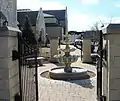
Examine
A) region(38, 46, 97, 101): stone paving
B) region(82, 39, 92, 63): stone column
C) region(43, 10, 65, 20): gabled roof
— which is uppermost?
region(43, 10, 65, 20): gabled roof

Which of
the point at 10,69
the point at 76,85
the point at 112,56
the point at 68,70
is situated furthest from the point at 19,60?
the point at 68,70

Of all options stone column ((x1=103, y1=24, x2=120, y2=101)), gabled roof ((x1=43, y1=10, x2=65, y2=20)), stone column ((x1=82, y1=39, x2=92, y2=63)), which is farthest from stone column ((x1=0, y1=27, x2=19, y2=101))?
gabled roof ((x1=43, y1=10, x2=65, y2=20))

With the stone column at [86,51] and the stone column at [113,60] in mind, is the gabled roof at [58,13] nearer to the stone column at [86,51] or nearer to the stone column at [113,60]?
the stone column at [86,51]

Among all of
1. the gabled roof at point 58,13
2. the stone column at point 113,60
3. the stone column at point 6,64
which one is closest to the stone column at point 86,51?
the stone column at point 113,60

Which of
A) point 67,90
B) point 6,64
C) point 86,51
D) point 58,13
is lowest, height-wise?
point 67,90

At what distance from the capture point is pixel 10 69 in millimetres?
3918

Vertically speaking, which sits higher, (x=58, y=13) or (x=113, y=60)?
(x=58, y=13)

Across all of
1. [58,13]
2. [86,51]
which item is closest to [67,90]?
[86,51]

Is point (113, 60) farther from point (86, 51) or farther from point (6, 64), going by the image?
point (86, 51)

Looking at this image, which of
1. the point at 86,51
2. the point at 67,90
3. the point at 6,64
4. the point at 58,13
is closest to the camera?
the point at 6,64

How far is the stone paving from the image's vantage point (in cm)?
721

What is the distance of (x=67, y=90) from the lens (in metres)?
8.27

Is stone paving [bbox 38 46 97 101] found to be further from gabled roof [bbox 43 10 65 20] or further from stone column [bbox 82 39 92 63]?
gabled roof [bbox 43 10 65 20]

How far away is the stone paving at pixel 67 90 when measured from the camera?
7.21 metres
